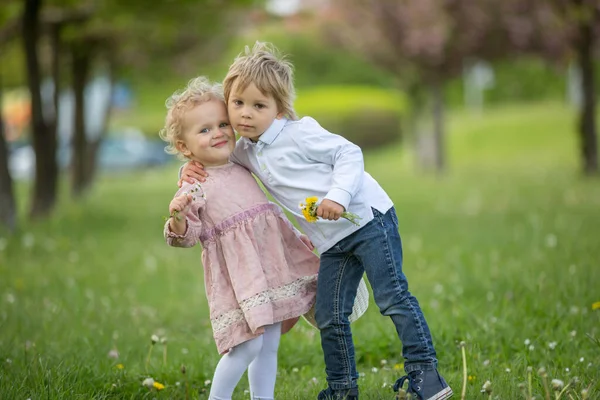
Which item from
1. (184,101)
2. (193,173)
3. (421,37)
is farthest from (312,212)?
(421,37)

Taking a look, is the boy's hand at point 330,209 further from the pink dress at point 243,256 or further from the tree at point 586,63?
the tree at point 586,63

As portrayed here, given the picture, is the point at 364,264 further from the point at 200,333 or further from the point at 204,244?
the point at 200,333

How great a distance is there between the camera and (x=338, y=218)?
3543 millimetres

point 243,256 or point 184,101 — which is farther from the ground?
point 184,101

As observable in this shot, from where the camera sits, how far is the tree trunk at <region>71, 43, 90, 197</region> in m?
17.2

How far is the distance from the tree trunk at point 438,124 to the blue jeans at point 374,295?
17.4m

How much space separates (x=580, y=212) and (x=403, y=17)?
10284 mm

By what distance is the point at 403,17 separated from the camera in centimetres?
1973

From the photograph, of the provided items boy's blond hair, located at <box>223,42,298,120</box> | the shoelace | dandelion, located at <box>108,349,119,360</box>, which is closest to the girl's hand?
boy's blond hair, located at <box>223,42,298,120</box>

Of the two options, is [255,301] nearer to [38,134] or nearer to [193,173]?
[193,173]

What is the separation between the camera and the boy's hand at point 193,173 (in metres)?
3.78

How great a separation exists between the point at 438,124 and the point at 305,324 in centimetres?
1614

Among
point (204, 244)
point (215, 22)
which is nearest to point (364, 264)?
point (204, 244)

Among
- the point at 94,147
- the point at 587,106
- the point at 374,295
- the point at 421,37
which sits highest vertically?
the point at 374,295
